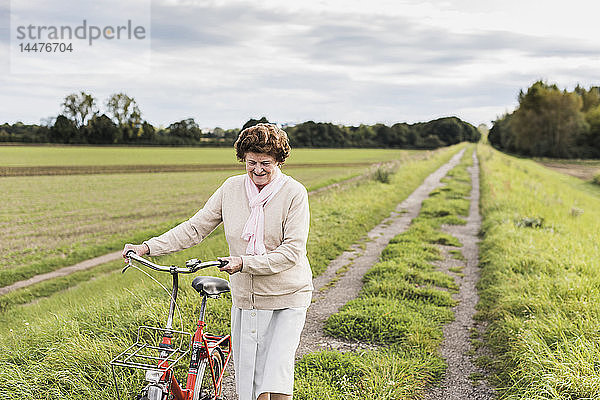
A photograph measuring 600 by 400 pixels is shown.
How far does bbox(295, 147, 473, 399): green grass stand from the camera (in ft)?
13.8

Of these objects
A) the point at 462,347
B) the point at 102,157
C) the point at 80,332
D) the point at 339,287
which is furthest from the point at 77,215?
the point at 102,157

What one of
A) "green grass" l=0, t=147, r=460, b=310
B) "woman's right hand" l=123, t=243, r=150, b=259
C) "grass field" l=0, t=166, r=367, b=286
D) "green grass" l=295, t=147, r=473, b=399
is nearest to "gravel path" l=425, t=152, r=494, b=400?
"green grass" l=295, t=147, r=473, b=399

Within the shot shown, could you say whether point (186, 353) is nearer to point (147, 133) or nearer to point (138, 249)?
point (138, 249)

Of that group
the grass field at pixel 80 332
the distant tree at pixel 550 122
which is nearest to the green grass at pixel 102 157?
the distant tree at pixel 550 122

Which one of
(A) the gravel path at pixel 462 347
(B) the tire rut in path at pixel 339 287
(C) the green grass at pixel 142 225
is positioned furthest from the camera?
(C) the green grass at pixel 142 225

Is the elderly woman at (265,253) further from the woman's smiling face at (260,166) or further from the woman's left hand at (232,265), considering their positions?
the woman's left hand at (232,265)

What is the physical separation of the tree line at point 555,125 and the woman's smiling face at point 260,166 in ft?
247

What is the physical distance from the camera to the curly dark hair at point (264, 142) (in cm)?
299

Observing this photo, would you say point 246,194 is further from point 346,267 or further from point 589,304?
point 346,267

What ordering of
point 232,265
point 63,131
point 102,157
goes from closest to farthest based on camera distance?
point 232,265, point 102,157, point 63,131

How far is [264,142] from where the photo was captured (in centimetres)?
299

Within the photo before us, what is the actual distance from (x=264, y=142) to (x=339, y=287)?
15.1 feet

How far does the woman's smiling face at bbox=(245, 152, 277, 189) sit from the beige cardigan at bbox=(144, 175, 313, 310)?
0.43ft

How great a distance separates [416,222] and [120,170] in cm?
3232
